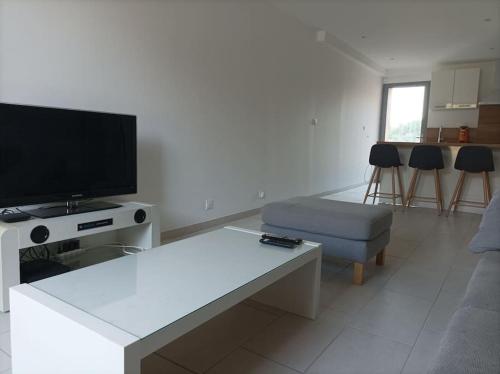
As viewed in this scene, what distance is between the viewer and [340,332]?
69.4 inches

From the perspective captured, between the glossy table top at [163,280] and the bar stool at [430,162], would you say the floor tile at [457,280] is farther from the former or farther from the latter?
the bar stool at [430,162]

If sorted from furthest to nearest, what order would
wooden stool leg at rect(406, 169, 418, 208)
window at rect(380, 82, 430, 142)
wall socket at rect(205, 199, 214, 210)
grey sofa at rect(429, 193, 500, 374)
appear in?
window at rect(380, 82, 430, 142)
wooden stool leg at rect(406, 169, 418, 208)
wall socket at rect(205, 199, 214, 210)
grey sofa at rect(429, 193, 500, 374)

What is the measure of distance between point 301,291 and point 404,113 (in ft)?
23.4

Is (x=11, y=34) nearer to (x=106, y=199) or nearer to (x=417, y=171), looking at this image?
(x=106, y=199)

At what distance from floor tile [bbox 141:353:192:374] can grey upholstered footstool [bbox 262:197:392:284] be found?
1.26 metres

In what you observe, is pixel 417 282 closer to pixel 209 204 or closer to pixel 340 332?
pixel 340 332

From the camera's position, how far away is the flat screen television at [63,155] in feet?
6.66

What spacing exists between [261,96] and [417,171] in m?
2.50

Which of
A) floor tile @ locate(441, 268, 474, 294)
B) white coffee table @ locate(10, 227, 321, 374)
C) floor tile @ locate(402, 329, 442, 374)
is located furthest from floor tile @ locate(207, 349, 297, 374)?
floor tile @ locate(441, 268, 474, 294)

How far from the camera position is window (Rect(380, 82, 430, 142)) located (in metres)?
7.71

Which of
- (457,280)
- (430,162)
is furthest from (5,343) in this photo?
(430,162)

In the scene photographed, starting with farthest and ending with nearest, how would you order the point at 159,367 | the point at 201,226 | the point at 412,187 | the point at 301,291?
the point at 412,187, the point at 201,226, the point at 301,291, the point at 159,367

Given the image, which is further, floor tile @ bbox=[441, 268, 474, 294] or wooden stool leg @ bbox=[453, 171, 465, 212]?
wooden stool leg @ bbox=[453, 171, 465, 212]

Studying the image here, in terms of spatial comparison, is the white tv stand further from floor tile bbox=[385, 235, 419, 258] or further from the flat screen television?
floor tile bbox=[385, 235, 419, 258]
